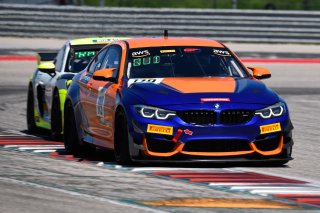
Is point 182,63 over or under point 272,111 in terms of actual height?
over

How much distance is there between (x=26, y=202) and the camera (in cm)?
834

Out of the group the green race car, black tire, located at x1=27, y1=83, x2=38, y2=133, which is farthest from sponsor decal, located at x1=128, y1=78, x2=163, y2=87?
black tire, located at x1=27, y1=83, x2=38, y2=133

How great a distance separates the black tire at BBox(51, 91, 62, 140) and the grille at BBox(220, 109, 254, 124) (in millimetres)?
3814

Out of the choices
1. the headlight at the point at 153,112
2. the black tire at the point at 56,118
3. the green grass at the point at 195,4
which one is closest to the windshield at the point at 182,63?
the headlight at the point at 153,112

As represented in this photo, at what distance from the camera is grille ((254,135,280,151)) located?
1092cm

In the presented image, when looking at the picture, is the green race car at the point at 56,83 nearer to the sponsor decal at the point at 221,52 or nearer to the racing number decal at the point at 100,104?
the racing number decal at the point at 100,104

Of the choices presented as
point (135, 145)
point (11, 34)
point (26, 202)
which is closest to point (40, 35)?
point (11, 34)

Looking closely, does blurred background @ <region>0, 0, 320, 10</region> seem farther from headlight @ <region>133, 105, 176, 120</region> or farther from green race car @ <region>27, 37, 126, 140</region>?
headlight @ <region>133, 105, 176, 120</region>

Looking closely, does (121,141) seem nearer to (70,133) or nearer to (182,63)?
(182,63)

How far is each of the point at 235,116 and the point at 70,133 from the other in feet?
8.93

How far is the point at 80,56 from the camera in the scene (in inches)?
600

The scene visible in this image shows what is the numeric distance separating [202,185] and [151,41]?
310cm

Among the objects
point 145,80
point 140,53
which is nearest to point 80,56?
point 140,53

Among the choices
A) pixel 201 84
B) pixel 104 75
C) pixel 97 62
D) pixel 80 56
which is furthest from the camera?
pixel 80 56
